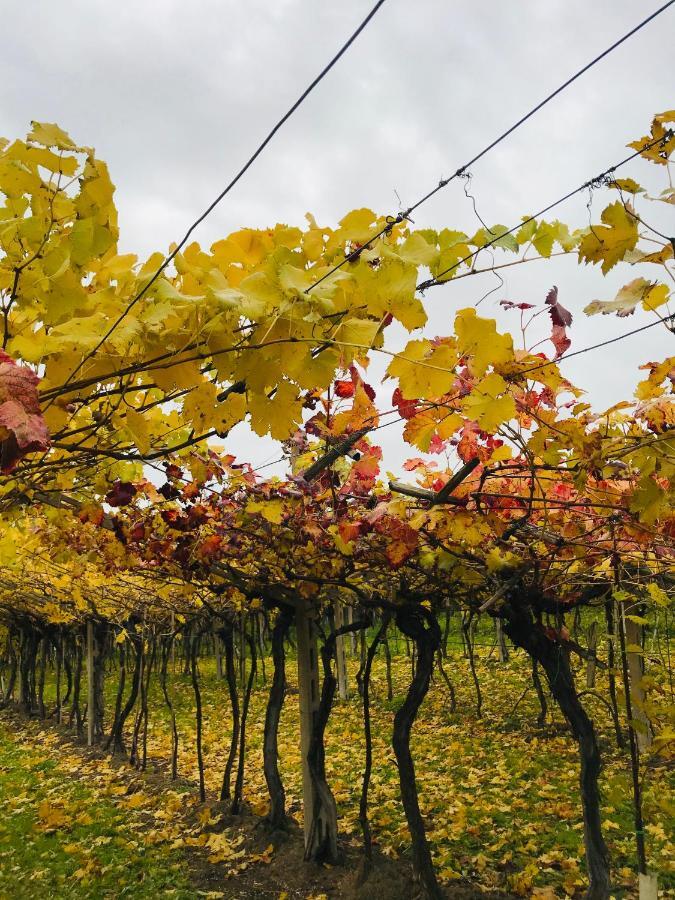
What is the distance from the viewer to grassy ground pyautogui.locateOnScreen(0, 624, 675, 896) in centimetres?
502

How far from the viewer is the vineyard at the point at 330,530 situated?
113 cm

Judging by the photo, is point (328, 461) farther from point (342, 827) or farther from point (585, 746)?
point (342, 827)

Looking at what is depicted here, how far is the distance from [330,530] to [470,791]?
5239 mm

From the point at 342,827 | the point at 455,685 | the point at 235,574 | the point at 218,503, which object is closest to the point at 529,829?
the point at 342,827

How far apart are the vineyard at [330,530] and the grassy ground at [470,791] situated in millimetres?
46

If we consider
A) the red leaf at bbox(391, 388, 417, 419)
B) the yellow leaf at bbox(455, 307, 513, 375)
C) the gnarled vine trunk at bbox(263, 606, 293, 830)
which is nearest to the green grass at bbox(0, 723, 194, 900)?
the gnarled vine trunk at bbox(263, 606, 293, 830)

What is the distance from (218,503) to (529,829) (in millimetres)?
4503

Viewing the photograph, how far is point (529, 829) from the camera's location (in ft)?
18.7

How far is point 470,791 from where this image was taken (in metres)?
7.16

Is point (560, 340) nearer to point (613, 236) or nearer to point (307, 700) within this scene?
point (613, 236)

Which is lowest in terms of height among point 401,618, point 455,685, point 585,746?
point 455,685

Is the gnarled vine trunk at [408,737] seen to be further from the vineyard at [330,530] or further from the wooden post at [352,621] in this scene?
the wooden post at [352,621]

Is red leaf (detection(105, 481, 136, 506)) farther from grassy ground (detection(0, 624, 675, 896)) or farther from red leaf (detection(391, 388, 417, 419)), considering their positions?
grassy ground (detection(0, 624, 675, 896))

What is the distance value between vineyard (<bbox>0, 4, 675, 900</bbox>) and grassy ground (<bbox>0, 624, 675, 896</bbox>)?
46mm
